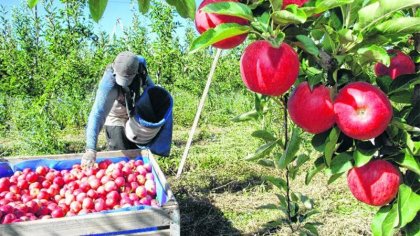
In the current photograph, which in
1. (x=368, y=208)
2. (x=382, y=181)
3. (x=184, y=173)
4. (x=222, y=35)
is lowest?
(x=184, y=173)

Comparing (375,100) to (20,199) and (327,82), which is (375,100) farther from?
(20,199)

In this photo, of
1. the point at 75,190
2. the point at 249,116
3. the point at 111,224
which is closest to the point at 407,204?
the point at 249,116

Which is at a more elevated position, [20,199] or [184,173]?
[20,199]

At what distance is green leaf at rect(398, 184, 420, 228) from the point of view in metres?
0.82

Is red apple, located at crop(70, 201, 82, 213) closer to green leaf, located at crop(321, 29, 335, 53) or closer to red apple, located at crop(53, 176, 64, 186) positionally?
red apple, located at crop(53, 176, 64, 186)

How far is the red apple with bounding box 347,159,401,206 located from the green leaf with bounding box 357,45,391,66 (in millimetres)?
231

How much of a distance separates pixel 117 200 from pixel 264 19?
6.70 ft

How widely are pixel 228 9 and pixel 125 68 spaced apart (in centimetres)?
244

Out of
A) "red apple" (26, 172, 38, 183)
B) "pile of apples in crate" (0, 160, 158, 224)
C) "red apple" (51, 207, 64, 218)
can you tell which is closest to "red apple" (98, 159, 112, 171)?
"pile of apples in crate" (0, 160, 158, 224)

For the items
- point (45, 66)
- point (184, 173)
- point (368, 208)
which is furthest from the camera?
point (45, 66)

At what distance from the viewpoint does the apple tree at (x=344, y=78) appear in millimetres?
698

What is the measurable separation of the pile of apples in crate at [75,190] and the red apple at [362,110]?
1.76m

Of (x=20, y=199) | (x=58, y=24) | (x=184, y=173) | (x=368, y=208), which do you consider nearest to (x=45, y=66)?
(x=58, y=24)

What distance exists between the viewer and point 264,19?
0.69 m
